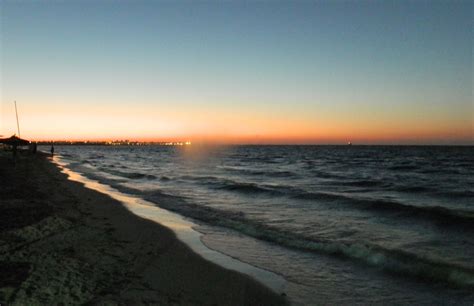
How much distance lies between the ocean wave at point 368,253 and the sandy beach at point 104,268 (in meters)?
Answer: 2.93

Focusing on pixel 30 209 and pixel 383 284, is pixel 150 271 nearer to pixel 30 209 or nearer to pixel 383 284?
pixel 383 284

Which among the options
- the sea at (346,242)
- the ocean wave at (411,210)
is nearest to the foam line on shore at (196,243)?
the sea at (346,242)

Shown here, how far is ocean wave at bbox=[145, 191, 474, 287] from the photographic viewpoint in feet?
27.2

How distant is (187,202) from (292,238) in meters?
9.50

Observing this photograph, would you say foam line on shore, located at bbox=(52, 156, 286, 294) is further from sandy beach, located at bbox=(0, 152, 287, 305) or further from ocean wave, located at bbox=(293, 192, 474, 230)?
ocean wave, located at bbox=(293, 192, 474, 230)

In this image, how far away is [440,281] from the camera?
26.2 ft

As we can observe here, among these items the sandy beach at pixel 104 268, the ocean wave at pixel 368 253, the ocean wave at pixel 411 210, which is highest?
the sandy beach at pixel 104 268

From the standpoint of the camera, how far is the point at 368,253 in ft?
32.8

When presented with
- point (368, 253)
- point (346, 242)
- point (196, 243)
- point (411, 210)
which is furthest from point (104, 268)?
point (411, 210)

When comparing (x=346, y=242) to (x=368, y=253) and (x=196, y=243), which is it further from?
(x=196, y=243)

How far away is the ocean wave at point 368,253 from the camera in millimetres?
8289

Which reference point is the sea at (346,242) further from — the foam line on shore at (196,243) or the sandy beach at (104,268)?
the sandy beach at (104,268)

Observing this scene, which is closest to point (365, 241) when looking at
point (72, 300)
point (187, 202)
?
point (72, 300)

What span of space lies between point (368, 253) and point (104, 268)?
21.7ft
